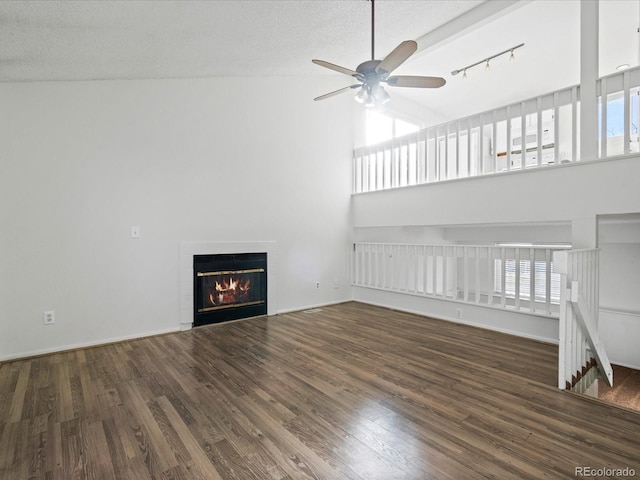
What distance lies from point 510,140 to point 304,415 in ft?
11.6

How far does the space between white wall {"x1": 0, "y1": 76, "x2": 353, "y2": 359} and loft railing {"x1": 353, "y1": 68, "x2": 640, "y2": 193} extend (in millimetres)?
952

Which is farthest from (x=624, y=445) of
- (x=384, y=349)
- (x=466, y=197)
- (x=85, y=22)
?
(x=85, y=22)

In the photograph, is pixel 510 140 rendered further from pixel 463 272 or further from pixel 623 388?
pixel 623 388

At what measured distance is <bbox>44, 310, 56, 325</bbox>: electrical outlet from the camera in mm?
3285

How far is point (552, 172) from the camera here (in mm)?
3305

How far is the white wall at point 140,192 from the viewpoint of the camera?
3.19m

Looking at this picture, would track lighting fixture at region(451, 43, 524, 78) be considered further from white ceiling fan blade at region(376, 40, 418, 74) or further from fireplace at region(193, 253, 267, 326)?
fireplace at region(193, 253, 267, 326)

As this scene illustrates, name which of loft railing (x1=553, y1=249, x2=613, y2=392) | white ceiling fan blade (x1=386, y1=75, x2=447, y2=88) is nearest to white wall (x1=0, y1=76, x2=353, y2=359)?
white ceiling fan blade (x1=386, y1=75, x2=447, y2=88)

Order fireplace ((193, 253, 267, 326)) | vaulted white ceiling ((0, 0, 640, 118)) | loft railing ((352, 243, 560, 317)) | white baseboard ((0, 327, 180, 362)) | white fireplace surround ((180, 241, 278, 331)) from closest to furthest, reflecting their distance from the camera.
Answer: vaulted white ceiling ((0, 0, 640, 118))
white baseboard ((0, 327, 180, 362))
loft railing ((352, 243, 560, 317))
white fireplace surround ((180, 241, 278, 331))
fireplace ((193, 253, 267, 326))

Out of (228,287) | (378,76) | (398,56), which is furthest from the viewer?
(228,287)

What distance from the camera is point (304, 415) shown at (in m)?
2.12

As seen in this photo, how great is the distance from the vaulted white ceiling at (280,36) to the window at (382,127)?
0.92 meters

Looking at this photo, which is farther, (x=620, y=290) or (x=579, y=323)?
(x=620, y=290)

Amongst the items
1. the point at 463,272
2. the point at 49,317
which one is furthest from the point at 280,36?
the point at 463,272
